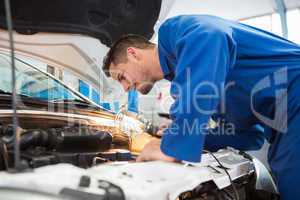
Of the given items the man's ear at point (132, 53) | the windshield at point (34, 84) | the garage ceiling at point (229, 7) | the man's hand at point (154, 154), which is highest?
the garage ceiling at point (229, 7)

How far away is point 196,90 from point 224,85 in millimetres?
202

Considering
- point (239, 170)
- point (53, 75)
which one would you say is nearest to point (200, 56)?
point (239, 170)

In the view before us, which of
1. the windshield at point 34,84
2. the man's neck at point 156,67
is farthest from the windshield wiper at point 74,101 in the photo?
the man's neck at point 156,67

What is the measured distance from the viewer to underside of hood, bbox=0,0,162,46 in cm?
151

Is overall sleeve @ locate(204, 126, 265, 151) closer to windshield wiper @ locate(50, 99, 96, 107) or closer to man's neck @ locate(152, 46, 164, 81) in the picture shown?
man's neck @ locate(152, 46, 164, 81)

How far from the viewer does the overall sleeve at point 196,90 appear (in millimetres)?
965

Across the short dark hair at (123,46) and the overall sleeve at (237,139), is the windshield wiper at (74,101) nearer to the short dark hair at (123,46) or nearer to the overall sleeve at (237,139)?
the short dark hair at (123,46)

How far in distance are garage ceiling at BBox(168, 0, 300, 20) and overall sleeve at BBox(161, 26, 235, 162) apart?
4860 mm

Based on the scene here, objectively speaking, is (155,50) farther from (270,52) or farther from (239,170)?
(239,170)

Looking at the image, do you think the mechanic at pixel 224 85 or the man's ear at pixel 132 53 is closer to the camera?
the mechanic at pixel 224 85

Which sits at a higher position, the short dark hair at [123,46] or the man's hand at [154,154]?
the short dark hair at [123,46]

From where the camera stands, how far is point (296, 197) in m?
1.13

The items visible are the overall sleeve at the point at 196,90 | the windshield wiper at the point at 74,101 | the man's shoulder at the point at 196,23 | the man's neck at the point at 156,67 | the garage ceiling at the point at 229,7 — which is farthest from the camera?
the garage ceiling at the point at 229,7

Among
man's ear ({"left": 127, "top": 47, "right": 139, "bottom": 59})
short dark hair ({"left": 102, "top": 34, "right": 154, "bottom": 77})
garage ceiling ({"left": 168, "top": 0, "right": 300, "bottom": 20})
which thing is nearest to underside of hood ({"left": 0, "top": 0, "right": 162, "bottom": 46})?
short dark hair ({"left": 102, "top": 34, "right": 154, "bottom": 77})
